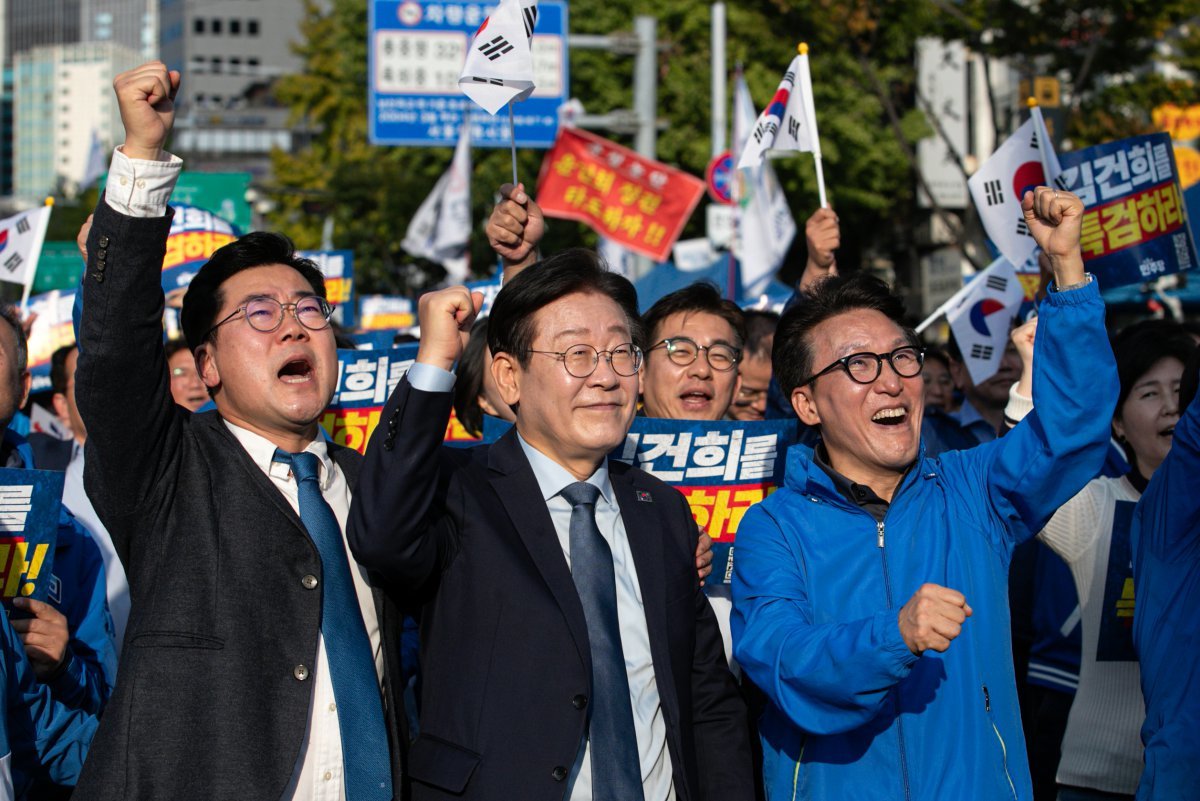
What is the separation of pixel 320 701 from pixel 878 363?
59.5 inches

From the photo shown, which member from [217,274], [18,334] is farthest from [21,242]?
[217,274]

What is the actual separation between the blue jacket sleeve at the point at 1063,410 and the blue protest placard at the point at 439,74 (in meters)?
13.4

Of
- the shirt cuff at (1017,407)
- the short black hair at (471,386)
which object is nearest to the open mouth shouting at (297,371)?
the short black hair at (471,386)

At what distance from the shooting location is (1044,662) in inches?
187

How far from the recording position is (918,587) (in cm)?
302

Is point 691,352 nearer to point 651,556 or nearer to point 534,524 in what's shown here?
point 651,556

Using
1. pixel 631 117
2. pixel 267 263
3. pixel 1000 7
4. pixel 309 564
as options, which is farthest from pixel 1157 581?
pixel 631 117

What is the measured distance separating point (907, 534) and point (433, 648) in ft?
3.63

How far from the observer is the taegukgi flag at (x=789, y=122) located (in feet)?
17.3

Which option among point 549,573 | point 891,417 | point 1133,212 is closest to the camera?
point 549,573

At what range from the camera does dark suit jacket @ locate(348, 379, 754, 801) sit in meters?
2.82

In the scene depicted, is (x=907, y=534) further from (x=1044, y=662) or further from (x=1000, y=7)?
(x=1000, y=7)

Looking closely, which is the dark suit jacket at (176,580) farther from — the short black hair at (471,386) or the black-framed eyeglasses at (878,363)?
the short black hair at (471,386)

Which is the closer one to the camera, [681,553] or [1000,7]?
[681,553]
